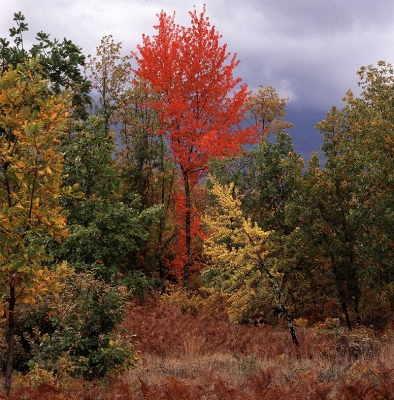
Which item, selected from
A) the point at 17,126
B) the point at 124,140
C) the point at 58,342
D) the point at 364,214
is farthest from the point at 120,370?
the point at 124,140

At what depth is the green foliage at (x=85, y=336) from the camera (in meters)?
7.18

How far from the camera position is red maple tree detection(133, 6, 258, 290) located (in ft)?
56.4

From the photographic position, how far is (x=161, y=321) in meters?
14.3

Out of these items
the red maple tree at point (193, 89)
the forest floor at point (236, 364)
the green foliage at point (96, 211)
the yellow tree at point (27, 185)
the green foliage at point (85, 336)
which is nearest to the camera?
the yellow tree at point (27, 185)

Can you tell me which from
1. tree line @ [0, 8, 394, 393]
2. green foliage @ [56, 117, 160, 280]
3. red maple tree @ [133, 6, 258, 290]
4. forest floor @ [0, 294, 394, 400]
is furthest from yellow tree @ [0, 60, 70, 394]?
red maple tree @ [133, 6, 258, 290]

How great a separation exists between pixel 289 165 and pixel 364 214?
315cm

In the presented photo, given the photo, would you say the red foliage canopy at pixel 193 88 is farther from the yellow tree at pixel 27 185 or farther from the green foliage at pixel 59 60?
the yellow tree at pixel 27 185

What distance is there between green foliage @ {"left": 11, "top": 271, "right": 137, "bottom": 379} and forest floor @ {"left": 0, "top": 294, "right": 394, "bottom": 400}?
1.17ft

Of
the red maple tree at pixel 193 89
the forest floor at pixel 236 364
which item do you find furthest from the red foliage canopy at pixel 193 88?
the forest floor at pixel 236 364

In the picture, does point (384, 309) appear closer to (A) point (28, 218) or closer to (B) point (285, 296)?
(B) point (285, 296)

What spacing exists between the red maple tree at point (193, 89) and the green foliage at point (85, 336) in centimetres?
999

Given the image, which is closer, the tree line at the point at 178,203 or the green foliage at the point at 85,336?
the tree line at the point at 178,203

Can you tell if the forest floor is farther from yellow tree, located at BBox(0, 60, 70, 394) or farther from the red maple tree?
the red maple tree

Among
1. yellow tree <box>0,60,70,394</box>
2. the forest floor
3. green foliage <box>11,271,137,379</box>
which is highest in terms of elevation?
yellow tree <box>0,60,70,394</box>
